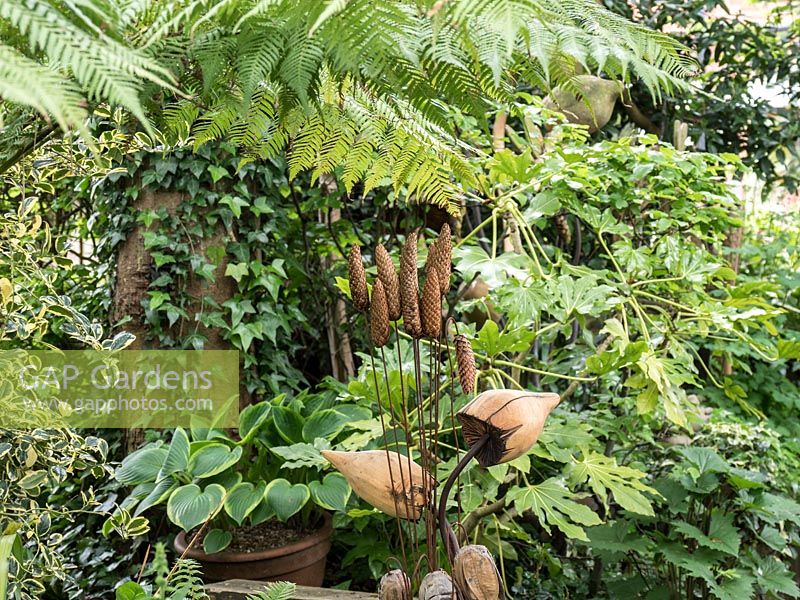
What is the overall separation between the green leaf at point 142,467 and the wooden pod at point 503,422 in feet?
5.11

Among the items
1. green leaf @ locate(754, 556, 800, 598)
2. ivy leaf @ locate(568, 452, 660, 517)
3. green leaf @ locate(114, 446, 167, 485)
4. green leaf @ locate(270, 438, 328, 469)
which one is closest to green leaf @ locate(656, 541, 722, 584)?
green leaf @ locate(754, 556, 800, 598)

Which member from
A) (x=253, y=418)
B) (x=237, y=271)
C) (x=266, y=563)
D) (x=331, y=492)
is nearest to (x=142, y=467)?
(x=253, y=418)

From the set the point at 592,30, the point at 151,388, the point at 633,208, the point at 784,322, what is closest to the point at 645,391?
the point at 633,208

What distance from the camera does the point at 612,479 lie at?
6.12 feet

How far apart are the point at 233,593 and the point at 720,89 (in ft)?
11.7

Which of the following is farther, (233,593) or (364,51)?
(233,593)

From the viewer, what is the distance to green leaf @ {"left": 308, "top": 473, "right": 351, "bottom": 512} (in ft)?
6.70

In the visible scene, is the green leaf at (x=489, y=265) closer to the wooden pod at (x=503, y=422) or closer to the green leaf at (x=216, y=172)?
the wooden pod at (x=503, y=422)

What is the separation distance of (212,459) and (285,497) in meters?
0.27

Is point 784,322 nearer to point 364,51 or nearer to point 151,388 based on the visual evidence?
point 151,388

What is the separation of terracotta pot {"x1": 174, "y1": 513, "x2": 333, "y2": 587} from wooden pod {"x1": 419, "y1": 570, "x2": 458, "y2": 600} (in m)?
1.24

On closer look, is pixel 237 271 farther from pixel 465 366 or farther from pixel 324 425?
pixel 465 366

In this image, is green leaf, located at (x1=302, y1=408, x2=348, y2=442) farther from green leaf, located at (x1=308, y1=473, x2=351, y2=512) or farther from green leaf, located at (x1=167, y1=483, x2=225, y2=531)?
green leaf, located at (x1=167, y1=483, x2=225, y2=531)

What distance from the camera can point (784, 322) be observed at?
394 centimetres
